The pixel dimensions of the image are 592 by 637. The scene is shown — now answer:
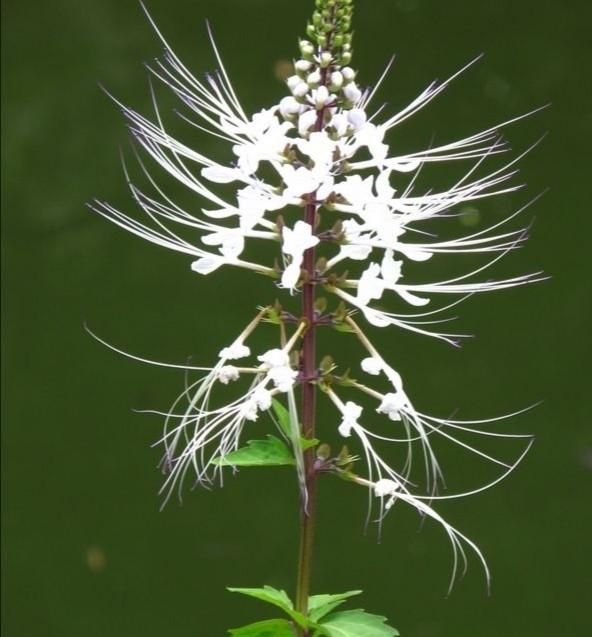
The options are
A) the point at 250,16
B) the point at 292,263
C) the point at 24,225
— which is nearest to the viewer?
the point at 292,263

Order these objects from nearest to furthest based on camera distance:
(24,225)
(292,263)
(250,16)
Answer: (292,263) → (250,16) → (24,225)

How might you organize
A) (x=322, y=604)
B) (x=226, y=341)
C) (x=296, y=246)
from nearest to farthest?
1. (x=296, y=246)
2. (x=322, y=604)
3. (x=226, y=341)

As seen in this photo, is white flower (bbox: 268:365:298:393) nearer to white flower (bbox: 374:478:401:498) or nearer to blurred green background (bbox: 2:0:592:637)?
white flower (bbox: 374:478:401:498)

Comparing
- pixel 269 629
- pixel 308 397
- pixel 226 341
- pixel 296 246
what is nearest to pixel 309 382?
pixel 308 397

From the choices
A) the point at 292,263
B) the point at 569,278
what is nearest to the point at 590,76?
the point at 569,278

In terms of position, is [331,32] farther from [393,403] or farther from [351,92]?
[393,403]

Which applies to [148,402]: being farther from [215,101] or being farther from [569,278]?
[215,101]

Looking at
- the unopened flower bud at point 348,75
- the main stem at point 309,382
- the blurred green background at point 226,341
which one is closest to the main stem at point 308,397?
the main stem at point 309,382

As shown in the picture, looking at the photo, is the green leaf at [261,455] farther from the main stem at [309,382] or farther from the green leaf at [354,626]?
the green leaf at [354,626]
